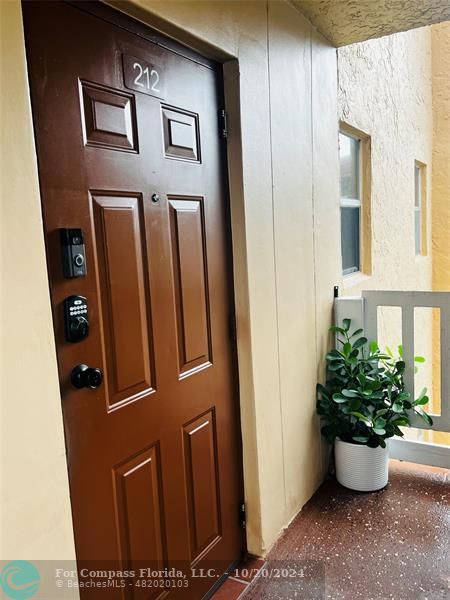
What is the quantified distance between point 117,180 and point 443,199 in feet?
16.6

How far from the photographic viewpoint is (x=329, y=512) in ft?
7.19

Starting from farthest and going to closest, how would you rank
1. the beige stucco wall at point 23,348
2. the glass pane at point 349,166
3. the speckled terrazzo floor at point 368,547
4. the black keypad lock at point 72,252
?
1. the glass pane at point 349,166
2. the speckled terrazzo floor at point 368,547
3. the black keypad lock at point 72,252
4. the beige stucco wall at point 23,348

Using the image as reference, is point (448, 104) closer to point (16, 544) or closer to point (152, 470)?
point (152, 470)

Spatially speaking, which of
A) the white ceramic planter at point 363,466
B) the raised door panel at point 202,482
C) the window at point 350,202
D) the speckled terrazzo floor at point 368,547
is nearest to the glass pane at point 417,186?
the window at point 350,202

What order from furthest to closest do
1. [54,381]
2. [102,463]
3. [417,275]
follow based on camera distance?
1. [417,275]
2. [102,463]
3. [54,381]

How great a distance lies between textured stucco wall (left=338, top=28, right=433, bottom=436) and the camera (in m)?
3.02

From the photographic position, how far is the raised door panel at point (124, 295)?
1242 mm

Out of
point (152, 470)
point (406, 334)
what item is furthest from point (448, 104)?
point (152, 470)

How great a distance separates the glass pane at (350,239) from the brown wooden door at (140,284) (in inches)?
56.7

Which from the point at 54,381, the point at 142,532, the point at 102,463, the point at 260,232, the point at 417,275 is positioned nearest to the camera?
the point at 54,381

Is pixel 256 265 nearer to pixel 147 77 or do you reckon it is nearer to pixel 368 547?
pixel 147 77

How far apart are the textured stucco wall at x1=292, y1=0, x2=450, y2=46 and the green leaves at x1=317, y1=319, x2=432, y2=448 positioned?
1.50 meters

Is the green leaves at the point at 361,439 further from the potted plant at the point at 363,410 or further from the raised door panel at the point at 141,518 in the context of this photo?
the raised door panel at the point at 141,518

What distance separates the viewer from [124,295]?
1303 millimetres
